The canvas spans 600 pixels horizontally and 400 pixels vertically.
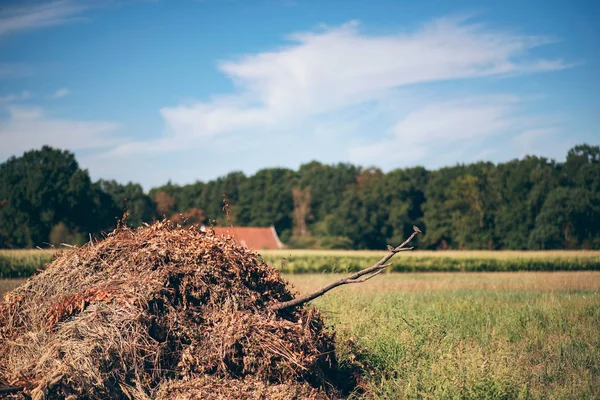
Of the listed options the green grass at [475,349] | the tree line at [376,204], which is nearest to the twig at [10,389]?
the green grass at [475,349]

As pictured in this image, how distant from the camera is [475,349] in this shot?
8.32 m

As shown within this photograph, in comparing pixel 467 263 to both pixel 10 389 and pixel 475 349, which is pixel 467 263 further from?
pixel 10 389

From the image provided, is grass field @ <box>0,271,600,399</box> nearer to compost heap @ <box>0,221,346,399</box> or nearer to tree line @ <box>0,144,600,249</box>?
compost heap @ <box>0,221,346,399</box>

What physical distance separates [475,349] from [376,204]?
2710 inches

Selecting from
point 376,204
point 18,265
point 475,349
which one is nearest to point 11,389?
point 475,349

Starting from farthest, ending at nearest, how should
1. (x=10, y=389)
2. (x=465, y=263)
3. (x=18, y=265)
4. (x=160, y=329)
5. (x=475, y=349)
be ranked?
(x=465, y=263)
(x=18, y=265)
(x=475, y=349)
(x=160, y=329)
(x=10, y=389)

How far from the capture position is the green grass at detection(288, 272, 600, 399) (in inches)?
281

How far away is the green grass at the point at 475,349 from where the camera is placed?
7125mm

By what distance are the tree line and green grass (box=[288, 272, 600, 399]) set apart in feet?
94.0

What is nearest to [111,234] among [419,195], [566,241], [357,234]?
[566,241]

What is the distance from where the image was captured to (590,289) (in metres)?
21.1

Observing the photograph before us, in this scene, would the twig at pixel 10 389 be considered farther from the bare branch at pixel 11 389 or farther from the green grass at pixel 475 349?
the green grass at pixel 475 349

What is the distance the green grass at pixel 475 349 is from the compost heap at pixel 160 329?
42.6 inches

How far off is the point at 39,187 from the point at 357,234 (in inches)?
1618
